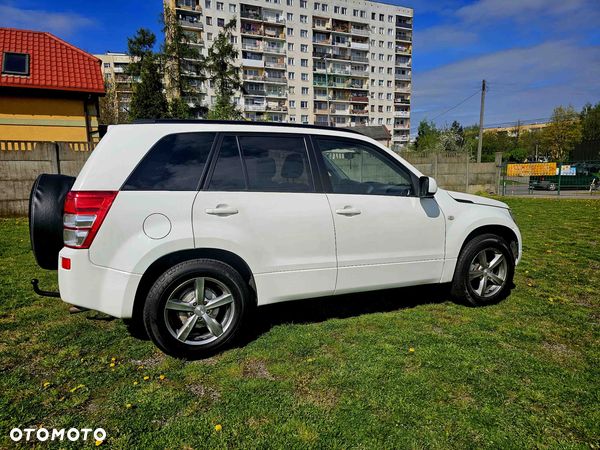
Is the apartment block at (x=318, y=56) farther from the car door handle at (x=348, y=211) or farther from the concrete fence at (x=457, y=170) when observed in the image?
the car door handle at (x=348, y=211)

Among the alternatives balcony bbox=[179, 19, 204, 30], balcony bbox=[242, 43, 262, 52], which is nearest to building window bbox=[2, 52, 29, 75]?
balcony bbox=[179, 19, 204, 30]

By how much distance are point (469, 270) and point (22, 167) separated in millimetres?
11431

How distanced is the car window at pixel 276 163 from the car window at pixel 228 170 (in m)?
0.06

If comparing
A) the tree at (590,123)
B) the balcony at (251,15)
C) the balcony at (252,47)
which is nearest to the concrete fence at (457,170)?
the tree at (590,123)

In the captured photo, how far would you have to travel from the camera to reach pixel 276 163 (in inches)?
133

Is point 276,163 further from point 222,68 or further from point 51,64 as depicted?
point 222,68

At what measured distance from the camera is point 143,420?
2309mm

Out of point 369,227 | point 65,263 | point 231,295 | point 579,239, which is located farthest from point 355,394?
point 579,239

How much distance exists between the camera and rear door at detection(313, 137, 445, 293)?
348 centimetres

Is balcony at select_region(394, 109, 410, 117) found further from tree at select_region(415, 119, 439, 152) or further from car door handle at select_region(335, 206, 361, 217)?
car door handle at select_region(335, 206, 361, 217)

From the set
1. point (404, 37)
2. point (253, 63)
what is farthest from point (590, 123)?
point (253, 63)

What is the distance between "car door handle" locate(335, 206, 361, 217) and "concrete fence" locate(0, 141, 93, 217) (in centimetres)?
1033

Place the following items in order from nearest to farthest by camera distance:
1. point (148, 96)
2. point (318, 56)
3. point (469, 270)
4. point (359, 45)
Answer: point (469, 270) < point (148, 96) < point (318, 56) < point (359, 45)

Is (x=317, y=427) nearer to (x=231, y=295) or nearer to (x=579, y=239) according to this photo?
(x=231, y=295)
